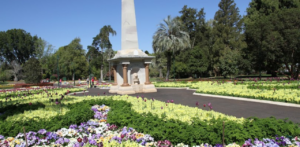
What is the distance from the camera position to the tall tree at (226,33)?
47656 mm

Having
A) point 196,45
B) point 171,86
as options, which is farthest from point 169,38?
point 196,45

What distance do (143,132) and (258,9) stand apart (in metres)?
43.6

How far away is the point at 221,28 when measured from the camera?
1977 inches

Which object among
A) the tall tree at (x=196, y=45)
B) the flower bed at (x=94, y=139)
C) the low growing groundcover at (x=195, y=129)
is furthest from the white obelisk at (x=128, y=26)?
the tall tree at (x=196, y=45)

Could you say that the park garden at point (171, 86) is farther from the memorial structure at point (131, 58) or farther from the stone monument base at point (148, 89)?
the stone monument base at point (148, 89)

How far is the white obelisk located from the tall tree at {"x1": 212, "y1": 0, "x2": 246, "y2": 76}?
95.1ft

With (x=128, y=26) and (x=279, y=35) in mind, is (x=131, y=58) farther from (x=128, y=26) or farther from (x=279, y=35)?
(x=279, y=35)

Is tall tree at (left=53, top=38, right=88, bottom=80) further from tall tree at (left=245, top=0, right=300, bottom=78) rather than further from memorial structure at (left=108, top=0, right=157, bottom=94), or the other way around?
tall tree at (left=245, top=0, right=300, bottom=78)

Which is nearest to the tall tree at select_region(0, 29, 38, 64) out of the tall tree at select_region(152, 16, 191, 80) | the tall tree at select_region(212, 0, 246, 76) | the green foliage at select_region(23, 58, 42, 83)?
the green foliage at select_region(23, 58, 42, 83)

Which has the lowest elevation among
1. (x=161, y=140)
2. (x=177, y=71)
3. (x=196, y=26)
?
(x=161, y=140)

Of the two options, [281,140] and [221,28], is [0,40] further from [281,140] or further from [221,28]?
[281,140]

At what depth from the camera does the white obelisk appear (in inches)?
722

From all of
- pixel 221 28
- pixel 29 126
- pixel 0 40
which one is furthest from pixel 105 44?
pixel 29 126

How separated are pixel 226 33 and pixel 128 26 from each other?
38247mm
